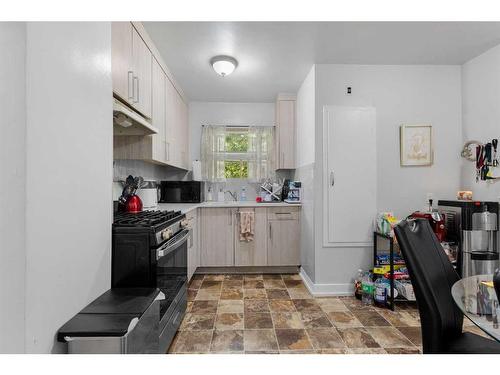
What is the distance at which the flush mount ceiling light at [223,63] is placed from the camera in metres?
2.86

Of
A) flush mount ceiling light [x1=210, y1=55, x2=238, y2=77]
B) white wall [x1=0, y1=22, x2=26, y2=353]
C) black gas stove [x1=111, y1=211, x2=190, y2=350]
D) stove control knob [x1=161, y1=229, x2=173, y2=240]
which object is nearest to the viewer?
white wall [x1=0, y1=22, x2=26, y2=353]

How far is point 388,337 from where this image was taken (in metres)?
2.13

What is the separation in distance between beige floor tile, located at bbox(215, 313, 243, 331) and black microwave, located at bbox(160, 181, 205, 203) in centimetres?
187

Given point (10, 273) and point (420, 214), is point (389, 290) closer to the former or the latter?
point (420, 214)

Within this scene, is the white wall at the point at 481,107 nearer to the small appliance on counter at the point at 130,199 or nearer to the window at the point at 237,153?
the window at the point at 237,153

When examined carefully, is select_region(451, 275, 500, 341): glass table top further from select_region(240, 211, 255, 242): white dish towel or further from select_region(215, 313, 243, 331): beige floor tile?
select_region(240, 211, 255, 242): white dish towel

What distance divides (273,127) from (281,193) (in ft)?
3.42

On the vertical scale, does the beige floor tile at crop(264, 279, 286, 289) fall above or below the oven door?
below

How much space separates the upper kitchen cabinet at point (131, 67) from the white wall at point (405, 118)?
1.76m

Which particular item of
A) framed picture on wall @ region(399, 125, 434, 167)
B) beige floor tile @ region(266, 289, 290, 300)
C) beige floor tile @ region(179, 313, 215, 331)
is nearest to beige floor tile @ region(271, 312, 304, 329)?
beige floor tile @ region(266, 289, 290, 300)

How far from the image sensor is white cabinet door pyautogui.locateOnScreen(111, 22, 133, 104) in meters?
1.83

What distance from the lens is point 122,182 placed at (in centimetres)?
268

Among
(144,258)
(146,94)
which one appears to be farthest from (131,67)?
(144,258)

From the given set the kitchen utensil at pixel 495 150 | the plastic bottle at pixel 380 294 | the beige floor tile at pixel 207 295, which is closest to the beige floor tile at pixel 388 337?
the plastic bottle at pixel 380 294
